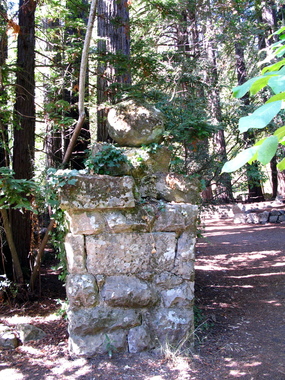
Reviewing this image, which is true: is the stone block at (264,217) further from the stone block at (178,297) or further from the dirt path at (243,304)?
the stone block at (178,297)

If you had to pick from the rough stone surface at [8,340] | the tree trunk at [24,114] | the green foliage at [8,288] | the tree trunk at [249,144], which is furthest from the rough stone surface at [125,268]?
the tree trunk at [249,144]

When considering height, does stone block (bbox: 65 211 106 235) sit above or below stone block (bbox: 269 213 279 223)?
above

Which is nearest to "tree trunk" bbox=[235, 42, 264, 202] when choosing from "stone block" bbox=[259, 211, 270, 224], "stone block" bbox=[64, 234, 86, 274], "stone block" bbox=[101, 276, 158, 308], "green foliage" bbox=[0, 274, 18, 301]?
"stone block" bbox=[259, 211, 270, 224]

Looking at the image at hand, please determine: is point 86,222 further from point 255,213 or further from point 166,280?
point 255,213

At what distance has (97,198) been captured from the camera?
3416mm

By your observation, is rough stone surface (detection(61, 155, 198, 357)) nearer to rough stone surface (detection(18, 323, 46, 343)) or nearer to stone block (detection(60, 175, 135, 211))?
stone block (detection(60, 175, 135, 211))

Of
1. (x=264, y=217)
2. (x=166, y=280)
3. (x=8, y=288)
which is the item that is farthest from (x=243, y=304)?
(x=264, y=217)

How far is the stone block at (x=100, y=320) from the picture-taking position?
11.3 feet

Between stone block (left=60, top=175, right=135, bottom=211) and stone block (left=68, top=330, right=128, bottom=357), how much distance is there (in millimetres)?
1238

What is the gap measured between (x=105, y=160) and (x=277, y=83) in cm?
289

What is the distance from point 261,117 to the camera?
0.88 m

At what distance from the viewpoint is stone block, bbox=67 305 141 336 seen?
3456 mm

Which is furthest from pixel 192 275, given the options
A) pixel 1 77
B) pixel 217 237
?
pixel 217 237

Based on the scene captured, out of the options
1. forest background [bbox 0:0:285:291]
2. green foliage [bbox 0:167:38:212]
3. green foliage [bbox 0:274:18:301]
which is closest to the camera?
green foliage [bbox 0:167:38:212]
